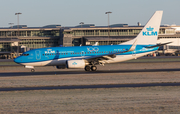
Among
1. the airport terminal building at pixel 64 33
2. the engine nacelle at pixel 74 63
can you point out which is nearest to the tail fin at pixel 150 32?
the engine nacelle at pixel 74 63

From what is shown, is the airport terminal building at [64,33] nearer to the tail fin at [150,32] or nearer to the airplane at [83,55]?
the tail fin at [150,32]

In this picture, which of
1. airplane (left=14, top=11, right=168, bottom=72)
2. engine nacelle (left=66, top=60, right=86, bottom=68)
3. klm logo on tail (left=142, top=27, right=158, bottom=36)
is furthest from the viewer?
klm logo on tail (left=142, top=27, right=158, bottom=36)

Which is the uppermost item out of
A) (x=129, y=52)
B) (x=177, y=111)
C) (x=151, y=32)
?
(x=151, y=32)

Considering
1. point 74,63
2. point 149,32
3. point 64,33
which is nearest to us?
point 74,63

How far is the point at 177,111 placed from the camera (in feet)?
38.2

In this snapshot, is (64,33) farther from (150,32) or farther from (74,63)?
(74,63)

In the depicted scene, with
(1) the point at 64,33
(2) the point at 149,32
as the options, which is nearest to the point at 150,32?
(2) the point at 149,32

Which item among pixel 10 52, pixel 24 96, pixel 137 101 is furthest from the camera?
pixel 10 52

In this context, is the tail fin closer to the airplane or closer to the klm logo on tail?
the klm logo on tail

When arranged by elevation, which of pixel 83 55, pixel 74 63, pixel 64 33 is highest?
pixel 64 33

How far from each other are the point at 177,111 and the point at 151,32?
29.7 meters

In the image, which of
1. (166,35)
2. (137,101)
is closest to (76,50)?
(137,101)

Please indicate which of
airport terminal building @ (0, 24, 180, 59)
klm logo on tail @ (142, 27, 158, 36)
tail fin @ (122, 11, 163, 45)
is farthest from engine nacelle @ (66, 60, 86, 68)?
airport terminal building @ (0, 24, 180, 59)

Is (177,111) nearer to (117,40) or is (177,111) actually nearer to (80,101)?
(80,101)
